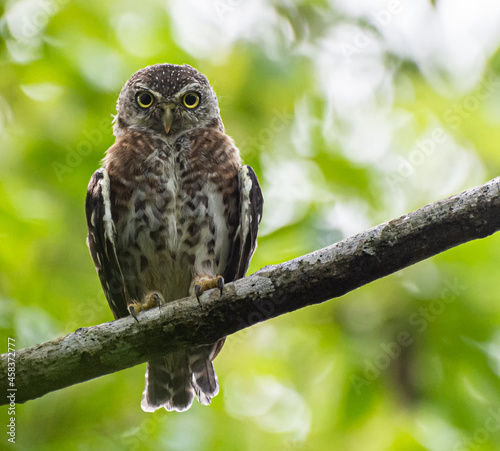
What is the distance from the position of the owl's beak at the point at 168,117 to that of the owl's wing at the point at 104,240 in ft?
2.09

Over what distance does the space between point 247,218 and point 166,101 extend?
4.21 ft

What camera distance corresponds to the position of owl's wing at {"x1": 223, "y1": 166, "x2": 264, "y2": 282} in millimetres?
4348

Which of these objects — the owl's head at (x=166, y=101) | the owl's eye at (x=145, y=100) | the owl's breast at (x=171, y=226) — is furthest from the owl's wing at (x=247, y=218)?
the owl's eye at (x=145, y=100)

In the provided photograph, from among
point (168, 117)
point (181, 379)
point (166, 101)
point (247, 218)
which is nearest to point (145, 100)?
point (166, 101)

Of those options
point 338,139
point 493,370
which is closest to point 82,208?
point 338,139

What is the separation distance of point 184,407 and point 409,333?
67.7 inches

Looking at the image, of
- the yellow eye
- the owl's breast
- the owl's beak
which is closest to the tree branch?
the owl's breast

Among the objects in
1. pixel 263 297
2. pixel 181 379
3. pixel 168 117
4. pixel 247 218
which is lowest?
pixel 263 297

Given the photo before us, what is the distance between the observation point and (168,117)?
4.80 meters

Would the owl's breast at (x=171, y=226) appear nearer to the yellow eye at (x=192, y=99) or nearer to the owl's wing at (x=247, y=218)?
the owl's wing at (x=247, y=218)

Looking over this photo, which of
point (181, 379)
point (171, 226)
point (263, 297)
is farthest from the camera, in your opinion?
point (181, 379)

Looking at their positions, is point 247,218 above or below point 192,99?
below

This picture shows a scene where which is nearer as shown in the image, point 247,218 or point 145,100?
point 247,218

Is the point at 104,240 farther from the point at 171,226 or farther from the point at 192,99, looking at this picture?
the point at 192,99
